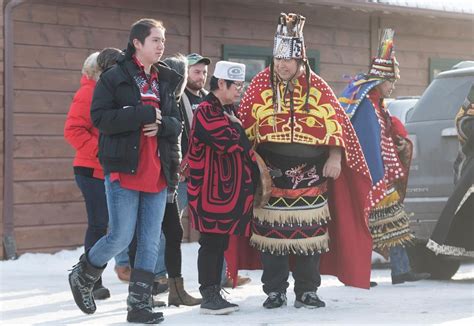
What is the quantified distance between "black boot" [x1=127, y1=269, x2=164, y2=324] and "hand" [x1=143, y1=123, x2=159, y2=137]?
2.73 ft

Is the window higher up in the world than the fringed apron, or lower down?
higher up

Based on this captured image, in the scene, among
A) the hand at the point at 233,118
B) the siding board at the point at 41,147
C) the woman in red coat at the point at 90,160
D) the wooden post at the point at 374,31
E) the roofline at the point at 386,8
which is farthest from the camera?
Result: the wooden post at the point at 374,31

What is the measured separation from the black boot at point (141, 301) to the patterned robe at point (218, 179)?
25.4 inches

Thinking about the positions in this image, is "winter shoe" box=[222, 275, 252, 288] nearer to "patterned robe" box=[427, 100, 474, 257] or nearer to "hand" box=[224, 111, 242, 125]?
"patterned robe" box=[427, 100, 474, 257]

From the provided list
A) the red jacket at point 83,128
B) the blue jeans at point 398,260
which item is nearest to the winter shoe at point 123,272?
the red jacket at point 83,128

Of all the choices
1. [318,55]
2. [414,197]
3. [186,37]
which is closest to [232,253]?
[414,197]

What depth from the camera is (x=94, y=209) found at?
8078 millimetres

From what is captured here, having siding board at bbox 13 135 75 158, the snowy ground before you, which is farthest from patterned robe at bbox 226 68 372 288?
siding board at bbox 13 135 75 158

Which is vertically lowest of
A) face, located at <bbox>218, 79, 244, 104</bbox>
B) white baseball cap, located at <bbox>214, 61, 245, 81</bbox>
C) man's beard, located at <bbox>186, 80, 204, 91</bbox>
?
face, located at <bbox>218, 79, 244, 104</bbox>

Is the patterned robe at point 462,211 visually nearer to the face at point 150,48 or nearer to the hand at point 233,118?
the hand at point 233,118

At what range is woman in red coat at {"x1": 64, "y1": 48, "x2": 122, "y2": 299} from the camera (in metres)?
8.05

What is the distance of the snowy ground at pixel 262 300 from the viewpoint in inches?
271

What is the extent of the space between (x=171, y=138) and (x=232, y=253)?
49.5 inches

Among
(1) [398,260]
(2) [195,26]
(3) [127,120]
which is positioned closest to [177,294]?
(3) [127,120]
